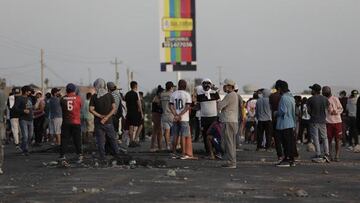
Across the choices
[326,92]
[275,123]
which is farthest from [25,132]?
[326,92]

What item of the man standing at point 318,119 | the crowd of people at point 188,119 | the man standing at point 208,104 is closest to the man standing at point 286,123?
the crowd of people at point 188,119

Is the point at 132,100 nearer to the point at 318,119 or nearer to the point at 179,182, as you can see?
the point at 318,119

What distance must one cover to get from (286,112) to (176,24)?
7.61 metres

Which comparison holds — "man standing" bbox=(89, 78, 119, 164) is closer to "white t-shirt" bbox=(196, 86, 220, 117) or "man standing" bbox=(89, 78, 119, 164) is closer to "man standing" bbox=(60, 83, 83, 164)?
"man standing" bbox=(60, 83, 83, 164)

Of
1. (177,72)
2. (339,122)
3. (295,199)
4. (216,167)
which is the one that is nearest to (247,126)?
(177,72)

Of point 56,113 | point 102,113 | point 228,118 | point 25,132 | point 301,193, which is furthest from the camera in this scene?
point 56,113

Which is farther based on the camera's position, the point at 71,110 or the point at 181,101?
the point at 181,101

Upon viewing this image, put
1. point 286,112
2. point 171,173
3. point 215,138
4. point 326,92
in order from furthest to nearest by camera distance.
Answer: point 215,138 < point 326,92 < point 286,112 < point 171,173

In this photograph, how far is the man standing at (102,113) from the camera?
50.8 ft

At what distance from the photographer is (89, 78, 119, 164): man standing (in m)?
15.5

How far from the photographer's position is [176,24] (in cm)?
2181

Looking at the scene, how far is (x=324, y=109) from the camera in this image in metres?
16.5

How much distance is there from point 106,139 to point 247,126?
1174 centimetres

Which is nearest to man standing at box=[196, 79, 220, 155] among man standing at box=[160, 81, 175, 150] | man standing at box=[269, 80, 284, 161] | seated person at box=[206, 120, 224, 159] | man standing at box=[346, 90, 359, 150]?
seated person at box=[206, 120, 224, 159]
